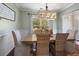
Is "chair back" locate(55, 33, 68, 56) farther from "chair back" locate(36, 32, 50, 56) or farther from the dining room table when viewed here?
"chair back" locate(36, 32, 50, 56)

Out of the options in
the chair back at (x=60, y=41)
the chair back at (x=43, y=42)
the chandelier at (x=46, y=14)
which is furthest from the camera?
the chandelier at (x=46, y=14)

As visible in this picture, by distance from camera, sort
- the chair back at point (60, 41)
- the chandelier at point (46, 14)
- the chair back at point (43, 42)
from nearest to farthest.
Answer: the chair back at point (43, 42)
the chair back at point (60, 41)
the chandelier at point (46, 14)

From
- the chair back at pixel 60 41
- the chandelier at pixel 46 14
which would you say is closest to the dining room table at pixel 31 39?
the chair back at pixel 60 41

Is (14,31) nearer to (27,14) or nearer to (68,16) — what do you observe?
(27,14)

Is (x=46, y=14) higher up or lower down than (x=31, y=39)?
higher up

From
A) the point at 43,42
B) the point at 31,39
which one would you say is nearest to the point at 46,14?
the point at 31,39

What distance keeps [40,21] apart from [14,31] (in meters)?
A: 0.79

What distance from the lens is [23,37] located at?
11.5 feet

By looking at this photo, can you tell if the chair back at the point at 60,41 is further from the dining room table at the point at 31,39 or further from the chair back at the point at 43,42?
the chair back at the point at 43,42

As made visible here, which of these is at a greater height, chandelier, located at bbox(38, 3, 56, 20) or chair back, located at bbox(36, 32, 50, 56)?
chandelier, located at bbox(38, 3, 56, 20)

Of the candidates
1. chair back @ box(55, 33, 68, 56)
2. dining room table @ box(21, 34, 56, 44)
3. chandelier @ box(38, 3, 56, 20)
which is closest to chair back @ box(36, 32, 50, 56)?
dining room table @ box(21, 34, 56, 44)

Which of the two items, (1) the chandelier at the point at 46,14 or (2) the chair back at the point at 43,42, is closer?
(2) the chair back at the point at 43,42

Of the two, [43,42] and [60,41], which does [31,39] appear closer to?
[43,42]

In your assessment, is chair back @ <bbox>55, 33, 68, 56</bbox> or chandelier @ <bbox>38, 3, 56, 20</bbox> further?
chandelier @ <bbox>38, 3, 56, 20</bbox>
